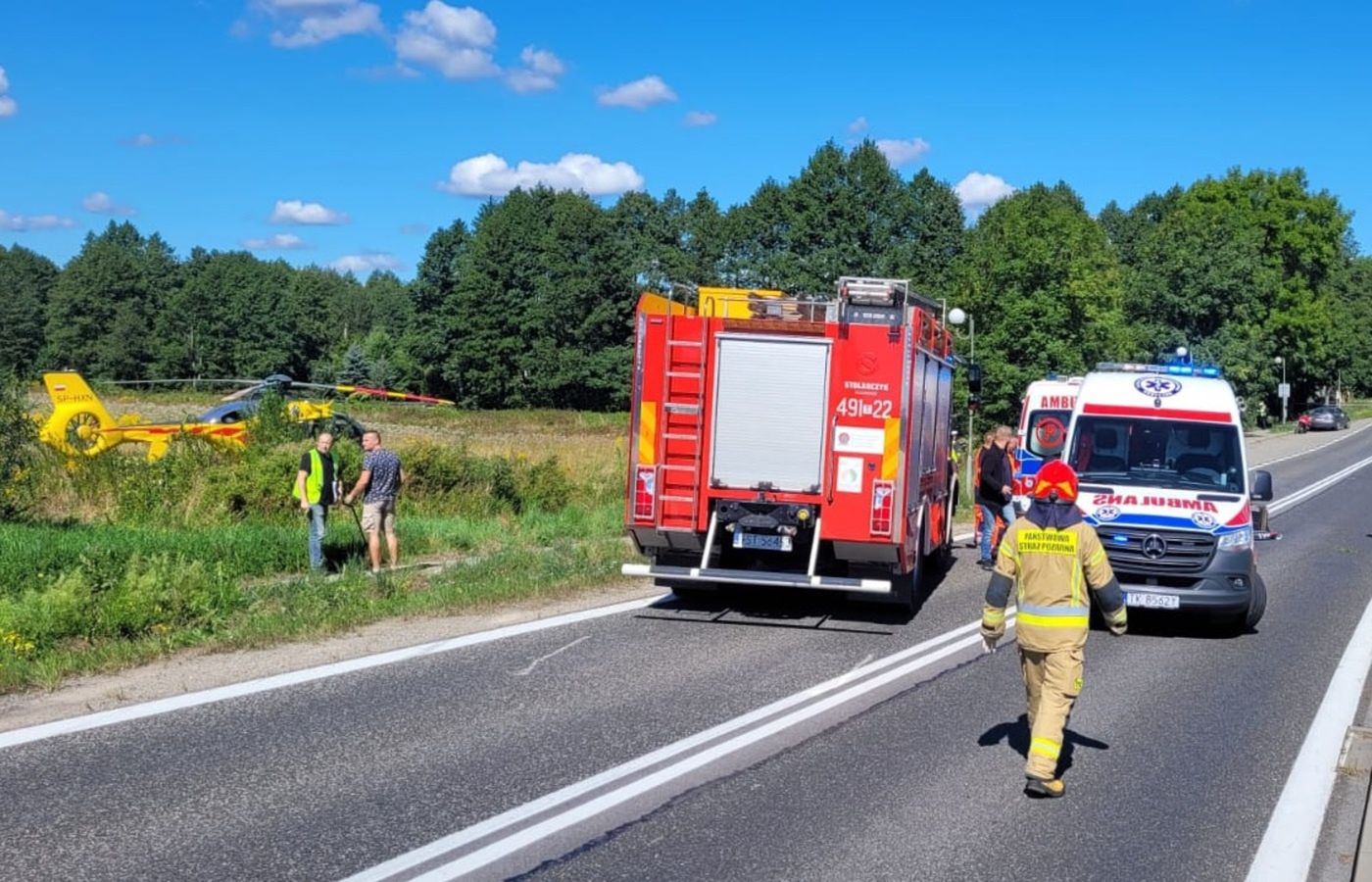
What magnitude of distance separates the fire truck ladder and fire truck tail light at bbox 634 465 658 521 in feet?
0.28

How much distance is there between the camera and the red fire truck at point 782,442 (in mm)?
12406

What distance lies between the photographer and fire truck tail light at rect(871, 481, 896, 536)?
40.3 feet

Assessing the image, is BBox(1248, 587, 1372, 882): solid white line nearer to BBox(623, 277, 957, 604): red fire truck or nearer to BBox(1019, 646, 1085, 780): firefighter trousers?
BBox(1019, 646, 1085, 780): firefighter trousers

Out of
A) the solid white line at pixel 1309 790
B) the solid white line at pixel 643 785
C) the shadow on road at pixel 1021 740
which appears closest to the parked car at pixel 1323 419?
the solid white line at pixel 1309 790

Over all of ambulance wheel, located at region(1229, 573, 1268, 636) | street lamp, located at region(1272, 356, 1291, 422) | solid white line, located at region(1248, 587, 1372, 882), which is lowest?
solid white line, located at region(1248, 587, 1372, 882)

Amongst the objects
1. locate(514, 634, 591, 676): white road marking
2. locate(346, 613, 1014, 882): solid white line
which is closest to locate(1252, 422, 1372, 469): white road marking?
locate(514, 634, 591, 676): white road marking

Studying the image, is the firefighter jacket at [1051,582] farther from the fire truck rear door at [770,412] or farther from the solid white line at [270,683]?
the fire truck rear door at [770,412]

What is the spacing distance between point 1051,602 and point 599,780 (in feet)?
8.57

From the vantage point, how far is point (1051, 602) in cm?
723

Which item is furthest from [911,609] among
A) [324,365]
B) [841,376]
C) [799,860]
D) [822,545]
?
[324,365]

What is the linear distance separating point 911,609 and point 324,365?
11030 cm

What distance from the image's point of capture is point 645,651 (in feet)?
35.9

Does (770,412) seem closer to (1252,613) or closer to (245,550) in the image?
(1252,613)

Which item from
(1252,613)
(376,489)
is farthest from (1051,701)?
(376,489)
